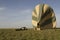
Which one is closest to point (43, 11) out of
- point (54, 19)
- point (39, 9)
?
A: point (39, 9)

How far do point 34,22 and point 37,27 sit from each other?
5.29 feet

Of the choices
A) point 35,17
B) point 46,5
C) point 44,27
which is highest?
point 46,5

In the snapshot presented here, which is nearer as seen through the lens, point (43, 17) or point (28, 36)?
point (28, 36)

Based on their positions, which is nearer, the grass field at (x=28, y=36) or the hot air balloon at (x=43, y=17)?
the grass field at (x=28, y=36)

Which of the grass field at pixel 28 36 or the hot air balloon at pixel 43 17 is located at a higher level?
the hot air balloon at pixel 43 17

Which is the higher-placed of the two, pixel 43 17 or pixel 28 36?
pixel 43 17

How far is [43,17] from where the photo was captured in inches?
1609

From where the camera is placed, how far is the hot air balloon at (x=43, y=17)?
133ft

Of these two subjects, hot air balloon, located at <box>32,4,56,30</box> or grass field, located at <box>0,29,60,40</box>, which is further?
hot air balloon, located at <box>32,4,56,30</box>

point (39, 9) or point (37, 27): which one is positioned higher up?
point (39, 9)

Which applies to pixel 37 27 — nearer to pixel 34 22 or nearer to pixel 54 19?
pixel 34 22

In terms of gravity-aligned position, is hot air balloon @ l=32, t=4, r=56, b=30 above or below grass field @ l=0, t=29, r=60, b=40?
above

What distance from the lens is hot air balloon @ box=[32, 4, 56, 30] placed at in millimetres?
40562

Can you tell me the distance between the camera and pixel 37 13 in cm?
4131
